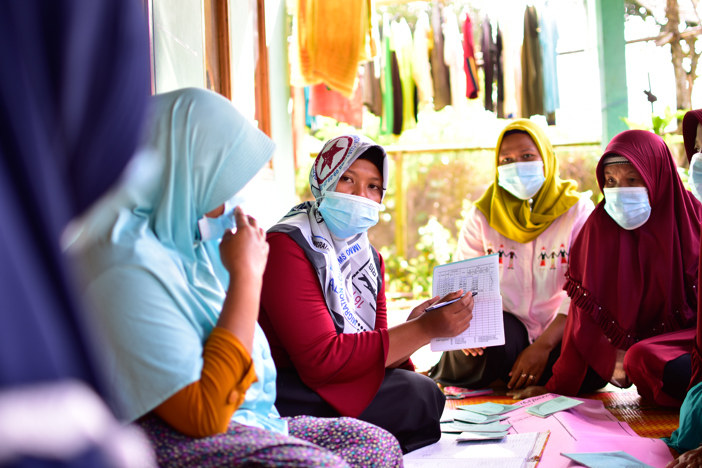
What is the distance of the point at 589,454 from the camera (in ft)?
5.32

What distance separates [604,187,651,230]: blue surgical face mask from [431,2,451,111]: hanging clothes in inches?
120

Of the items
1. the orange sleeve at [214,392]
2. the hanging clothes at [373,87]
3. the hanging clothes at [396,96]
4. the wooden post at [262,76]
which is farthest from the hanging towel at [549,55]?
the orange sleeve at [214,392]

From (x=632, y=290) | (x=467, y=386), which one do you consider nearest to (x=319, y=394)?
(x=467, y=386)

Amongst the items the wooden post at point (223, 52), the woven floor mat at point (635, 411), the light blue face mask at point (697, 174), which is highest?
the wooden post at point (223, 52)

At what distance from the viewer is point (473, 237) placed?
119 inches

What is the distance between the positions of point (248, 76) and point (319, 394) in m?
2.74

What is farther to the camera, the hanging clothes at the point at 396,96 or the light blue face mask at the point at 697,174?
the hanging clothes at the point at 396,96

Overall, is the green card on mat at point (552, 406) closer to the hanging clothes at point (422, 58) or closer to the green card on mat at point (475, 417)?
the green card on mat at point (475, 417)

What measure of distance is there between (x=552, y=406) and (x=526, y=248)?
0.85m

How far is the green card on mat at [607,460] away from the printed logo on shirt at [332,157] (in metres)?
1.13

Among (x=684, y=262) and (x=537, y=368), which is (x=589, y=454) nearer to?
(x=537, y=368)

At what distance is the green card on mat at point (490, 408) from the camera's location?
85.5 inches

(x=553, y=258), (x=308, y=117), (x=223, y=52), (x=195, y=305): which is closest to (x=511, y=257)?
(x=553, y=258)

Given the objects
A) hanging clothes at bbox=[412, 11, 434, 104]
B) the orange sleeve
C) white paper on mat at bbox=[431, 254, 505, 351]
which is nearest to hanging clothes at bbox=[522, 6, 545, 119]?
hanging clothes at bbox=[412, 11, 434, 104]
